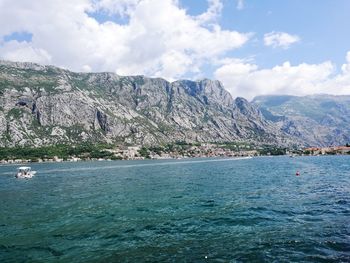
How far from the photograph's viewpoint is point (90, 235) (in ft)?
127

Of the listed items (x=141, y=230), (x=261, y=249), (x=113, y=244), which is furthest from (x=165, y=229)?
(x=261, y=249)

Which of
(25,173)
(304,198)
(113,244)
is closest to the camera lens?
(113,244)

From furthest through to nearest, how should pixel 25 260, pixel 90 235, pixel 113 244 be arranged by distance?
pixel 90 235 → pixel 113 244 → pixel 25 260

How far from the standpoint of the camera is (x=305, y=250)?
3058 centimetres

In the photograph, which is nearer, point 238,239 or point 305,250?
point 305,250

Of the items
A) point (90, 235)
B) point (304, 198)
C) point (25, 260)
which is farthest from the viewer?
point (304, 198)

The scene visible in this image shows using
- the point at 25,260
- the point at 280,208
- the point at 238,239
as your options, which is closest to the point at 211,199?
the point at 280,208

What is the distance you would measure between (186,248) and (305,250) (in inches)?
412

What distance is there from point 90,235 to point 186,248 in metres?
12.4

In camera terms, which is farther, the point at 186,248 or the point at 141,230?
the point at 141,230

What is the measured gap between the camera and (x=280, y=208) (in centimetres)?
5138

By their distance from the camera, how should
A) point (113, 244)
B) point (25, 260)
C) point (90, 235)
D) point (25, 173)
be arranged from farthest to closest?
point (25, 173) → point (90, 235) → point (113, 244) → point (25, 260)

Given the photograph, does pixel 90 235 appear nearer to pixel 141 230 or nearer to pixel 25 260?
pixel 141 230

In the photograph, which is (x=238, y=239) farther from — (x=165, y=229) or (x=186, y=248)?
(x=165, y=229)
